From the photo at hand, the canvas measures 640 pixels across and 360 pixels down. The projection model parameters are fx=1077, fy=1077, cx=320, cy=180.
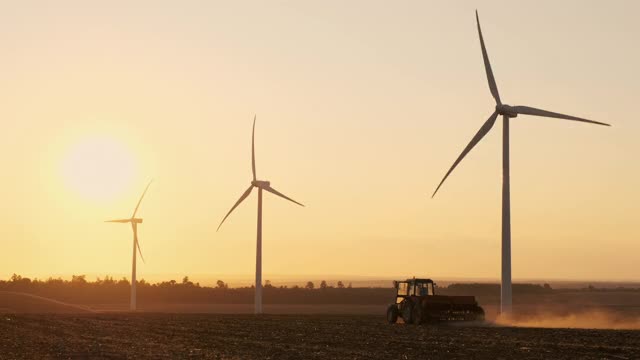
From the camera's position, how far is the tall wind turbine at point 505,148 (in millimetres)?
62375

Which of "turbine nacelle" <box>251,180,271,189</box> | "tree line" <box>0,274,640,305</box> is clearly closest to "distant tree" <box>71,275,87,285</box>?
"tree line" <box>0,274,640,305</box>

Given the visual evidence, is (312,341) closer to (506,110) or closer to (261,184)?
(506,110)

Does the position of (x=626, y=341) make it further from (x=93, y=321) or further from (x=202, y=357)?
(x=93, y=321)

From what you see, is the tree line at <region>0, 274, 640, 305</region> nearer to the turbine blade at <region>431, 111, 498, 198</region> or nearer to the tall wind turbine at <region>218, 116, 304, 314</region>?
the tall wind turbine at <region>218, 116, 304, 314</region>

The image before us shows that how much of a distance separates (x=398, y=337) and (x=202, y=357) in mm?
11322

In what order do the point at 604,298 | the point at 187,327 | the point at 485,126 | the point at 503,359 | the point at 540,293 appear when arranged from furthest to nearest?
the point at 540,293 < the point at 604,298 < the point at 485,126 < the point at 187,327 < the point at 503,359

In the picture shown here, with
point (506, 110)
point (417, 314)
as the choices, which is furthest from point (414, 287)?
point (506, 110)

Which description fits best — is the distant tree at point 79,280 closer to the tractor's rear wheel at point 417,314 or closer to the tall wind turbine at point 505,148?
the tall wind turbine at point 505,148

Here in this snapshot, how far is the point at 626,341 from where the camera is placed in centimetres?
4444

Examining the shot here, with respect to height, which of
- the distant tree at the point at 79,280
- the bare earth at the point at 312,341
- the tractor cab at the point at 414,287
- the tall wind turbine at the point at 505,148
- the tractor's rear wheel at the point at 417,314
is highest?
the tall wind turbine at the point at 505,148

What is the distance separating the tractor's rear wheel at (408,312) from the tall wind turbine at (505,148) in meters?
5.96

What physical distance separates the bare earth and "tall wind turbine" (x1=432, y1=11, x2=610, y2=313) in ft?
18.5

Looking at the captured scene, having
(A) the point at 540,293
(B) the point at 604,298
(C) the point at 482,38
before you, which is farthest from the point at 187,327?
(A) the point at 540,293

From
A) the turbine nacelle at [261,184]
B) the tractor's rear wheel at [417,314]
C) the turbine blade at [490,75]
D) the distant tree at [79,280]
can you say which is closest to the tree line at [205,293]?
the distant tree at [79,280]
